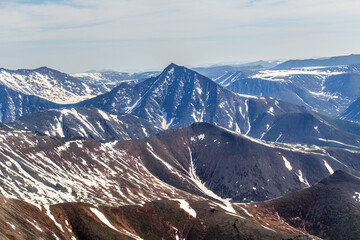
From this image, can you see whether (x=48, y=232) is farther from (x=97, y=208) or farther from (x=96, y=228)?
(x=97, y=208)

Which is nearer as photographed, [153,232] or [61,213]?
[61,213]

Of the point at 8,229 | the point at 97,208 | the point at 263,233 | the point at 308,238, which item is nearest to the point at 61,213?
the point at 97,208

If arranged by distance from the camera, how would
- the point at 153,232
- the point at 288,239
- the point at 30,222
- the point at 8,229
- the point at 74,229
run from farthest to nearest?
the point at 153,232, the point at 288,239, the point at 74,229, the point at 30,222, the point at 8,229

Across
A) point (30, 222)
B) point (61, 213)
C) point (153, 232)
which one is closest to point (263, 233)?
point (153, 232)

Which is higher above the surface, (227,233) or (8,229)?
(8,229)

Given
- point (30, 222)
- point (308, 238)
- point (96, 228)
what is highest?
point (30, 222)

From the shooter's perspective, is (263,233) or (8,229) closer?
(8,229)

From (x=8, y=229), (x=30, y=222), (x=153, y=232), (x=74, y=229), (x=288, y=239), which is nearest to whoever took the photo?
(x=8, y=229)

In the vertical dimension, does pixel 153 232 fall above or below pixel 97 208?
below

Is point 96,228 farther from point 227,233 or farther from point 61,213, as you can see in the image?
point 227,233
